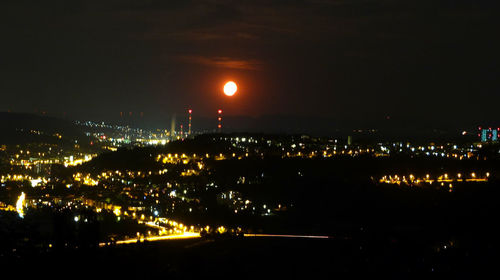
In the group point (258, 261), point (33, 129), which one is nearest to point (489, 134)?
point (258, 261)

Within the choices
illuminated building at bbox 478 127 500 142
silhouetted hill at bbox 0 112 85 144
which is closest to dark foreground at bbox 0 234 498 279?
illuminated building at bbox 478 127 500 142

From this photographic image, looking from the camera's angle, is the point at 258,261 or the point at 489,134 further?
the point at 489,134

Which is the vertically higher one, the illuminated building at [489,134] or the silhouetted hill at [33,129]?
the silhouetted hill at [33,129]

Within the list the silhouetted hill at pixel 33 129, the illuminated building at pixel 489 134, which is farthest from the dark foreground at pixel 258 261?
the silhouetted hill at pixel 33 129

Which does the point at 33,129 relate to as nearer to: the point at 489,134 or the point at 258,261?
the point at 489,134

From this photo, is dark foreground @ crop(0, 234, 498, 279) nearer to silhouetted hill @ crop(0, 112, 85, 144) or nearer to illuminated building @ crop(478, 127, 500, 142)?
illuminated building @ crop(478, 127, 500, 142)

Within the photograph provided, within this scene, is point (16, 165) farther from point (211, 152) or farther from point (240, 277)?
point (240, 277)

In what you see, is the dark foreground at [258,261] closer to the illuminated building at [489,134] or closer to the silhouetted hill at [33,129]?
the illuminated building at [489,134]

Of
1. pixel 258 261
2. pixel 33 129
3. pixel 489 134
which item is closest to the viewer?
pixel 258 261

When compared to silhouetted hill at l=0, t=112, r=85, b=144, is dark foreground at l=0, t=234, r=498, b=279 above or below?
below

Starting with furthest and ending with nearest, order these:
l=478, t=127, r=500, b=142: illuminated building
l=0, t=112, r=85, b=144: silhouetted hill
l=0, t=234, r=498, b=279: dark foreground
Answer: l=0, t=112, r=85, b=144: silhouetted hill, l=478, t=127, r=500, b=142: illuminated building, l=0, t=234, r=498, b=279: dark foreground

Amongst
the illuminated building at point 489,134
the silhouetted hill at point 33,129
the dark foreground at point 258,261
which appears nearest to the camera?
the dark foreground at point 258,261
